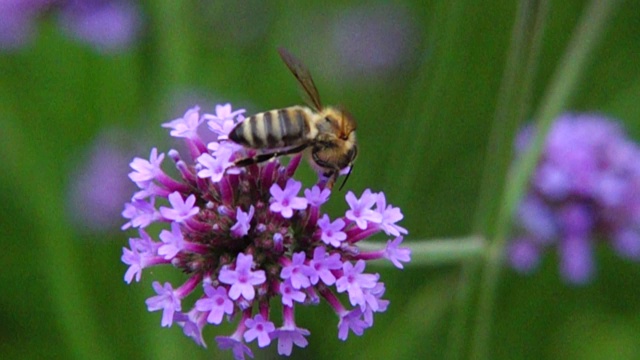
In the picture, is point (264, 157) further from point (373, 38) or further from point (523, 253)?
point (373, 38)

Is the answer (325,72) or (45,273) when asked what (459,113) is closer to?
(325,72)

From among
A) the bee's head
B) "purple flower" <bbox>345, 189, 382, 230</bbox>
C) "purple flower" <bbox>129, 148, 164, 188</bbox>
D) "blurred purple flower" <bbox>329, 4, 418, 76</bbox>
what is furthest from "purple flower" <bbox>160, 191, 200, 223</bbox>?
"blurred purple flower" <bbox>329, 4, 418, 76</bbox>

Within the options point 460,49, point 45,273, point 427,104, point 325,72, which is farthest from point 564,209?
point 45,273

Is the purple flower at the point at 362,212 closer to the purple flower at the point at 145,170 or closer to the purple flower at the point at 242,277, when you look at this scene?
the purple flower at the point at 242,277

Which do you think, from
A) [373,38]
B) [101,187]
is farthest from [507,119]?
[373,38]

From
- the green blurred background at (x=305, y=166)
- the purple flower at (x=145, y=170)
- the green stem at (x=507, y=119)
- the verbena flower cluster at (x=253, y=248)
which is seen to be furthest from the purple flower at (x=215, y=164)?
the green blurred background at (x=305, y=166)
